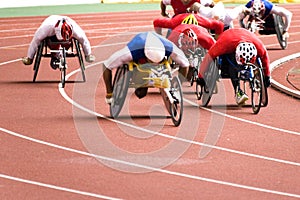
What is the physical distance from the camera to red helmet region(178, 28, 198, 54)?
1631cm

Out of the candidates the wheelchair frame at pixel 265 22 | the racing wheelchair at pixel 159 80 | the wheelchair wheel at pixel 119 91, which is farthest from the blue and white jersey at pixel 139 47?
the wheelchair frame at pixel 265 22

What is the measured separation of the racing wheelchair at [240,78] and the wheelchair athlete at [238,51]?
0.17ft

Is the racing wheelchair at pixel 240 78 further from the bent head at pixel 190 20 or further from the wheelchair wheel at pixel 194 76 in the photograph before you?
the bent head at pixel 190 20

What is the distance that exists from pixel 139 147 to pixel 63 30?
208 inches

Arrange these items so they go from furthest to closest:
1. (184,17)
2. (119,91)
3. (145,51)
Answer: (184,17) < (119,91) < (145,51)

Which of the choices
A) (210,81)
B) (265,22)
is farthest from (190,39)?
(265,22)

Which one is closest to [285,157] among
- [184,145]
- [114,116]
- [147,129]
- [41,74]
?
[184,145]

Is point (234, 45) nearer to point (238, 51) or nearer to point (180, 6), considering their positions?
point (238, 51)

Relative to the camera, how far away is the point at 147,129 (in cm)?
1398

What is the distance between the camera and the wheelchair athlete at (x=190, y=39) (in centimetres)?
1633

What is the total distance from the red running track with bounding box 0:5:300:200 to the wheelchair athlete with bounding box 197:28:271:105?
47cm

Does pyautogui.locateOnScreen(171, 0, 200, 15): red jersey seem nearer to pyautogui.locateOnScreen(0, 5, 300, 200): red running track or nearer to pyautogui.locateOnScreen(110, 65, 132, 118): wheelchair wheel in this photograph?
pyautogui.locateOnScreen(0, 5, 300, 200): red running track

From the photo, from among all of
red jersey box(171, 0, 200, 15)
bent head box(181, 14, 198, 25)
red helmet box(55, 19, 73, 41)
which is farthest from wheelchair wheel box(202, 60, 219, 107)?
red jersey box(171, 0, 200, 15)

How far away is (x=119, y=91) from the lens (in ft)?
48.4
